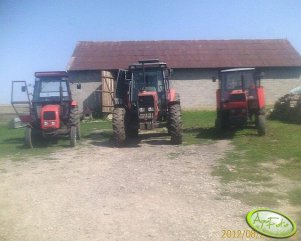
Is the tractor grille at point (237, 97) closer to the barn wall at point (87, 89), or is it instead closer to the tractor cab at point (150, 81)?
the tractor cab at point (150, 81)

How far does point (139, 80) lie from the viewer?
11.5m

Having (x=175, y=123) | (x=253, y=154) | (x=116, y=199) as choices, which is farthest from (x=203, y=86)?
(x=116, y=199)

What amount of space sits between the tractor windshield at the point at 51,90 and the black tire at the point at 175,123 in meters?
3.72

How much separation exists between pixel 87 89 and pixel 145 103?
1179 cm

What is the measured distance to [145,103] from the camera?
10.7m

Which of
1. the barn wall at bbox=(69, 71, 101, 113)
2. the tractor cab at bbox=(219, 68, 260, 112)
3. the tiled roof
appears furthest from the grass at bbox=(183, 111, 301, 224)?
the tiled roof

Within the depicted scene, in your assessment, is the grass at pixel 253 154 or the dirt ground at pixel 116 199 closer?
the dirt ground at pixel 116 199

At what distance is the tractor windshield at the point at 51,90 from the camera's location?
11.6m

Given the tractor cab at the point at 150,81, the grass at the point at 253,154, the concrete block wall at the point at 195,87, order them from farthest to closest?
1. the concrete block wall at the point at 195,87
2. the tractor cab at the point at 150,81
3. the grass at the point at 253,154

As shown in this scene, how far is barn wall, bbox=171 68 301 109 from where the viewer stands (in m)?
22.6

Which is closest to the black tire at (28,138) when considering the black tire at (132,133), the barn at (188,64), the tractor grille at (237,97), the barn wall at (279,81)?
the black tire at (132,133)

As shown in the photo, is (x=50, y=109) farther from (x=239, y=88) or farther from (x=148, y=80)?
(x=239, y=88)

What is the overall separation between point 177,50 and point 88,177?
18.7 m

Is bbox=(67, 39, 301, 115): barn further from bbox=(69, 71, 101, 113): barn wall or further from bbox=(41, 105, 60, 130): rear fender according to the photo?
bbox=(41, 105, 60, 130): rear fender
